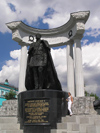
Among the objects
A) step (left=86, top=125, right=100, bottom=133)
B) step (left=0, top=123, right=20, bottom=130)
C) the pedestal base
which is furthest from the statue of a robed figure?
step (left=86, top=125, right=100, bottom=133)

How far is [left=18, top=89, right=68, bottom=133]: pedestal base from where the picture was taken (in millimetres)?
8242

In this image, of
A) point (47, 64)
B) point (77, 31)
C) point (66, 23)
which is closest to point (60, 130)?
point (47, 64)

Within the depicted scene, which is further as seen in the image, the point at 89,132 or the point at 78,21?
the point at 78,21

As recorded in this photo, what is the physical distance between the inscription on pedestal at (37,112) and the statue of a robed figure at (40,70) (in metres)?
1.26

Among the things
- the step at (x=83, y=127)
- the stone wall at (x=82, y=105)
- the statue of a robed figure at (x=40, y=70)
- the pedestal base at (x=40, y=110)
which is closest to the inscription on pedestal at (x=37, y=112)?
the pedestal base at (x=40, y=110)

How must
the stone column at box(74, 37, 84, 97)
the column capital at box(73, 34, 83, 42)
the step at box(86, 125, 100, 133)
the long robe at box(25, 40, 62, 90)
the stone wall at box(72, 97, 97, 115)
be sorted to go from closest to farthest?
1. the step at box(86, 125, 100, 133)
2. the long robe at box(25, 40, 62, 90)
3. the stone wall at box(72, 97, 97, 115)
4. the stone column at box(74, 37, 84, 97)
5. the column capital at box(73, 34, 83, 42)

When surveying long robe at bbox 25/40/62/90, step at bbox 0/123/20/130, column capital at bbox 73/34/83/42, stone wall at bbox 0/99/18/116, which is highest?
column capital at bbox 73/34/83/42

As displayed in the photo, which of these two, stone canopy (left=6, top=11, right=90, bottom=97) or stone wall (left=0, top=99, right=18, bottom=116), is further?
stone canopy (left=6, top=11, right=90, bottom=97)

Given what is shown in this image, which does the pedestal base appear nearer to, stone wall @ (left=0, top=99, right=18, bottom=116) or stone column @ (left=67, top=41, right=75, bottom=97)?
stone wall @ (left=0, top=99, right=18, bottom=116)

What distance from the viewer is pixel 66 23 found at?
23938 millimetres

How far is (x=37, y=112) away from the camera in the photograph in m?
8.35

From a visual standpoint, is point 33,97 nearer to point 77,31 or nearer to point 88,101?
point 88,101

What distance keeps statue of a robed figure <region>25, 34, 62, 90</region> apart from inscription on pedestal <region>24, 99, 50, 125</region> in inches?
49.5

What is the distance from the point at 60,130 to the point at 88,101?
276 inches
